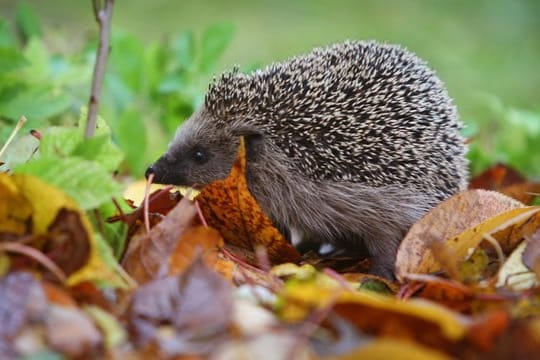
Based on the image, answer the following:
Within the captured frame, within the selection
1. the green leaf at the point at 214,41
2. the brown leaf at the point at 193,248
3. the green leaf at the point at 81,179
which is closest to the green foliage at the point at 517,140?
the green leaf at the point at 214,41

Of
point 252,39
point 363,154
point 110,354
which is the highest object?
point 252,39

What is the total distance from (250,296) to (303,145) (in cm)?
135

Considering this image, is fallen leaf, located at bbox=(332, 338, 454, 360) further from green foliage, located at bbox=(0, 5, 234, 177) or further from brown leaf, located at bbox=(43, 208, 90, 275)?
green foliage, located at bbox=(0, 5, 234, 177)

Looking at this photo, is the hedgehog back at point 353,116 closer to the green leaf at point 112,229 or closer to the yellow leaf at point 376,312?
the green leaf at point 112,229

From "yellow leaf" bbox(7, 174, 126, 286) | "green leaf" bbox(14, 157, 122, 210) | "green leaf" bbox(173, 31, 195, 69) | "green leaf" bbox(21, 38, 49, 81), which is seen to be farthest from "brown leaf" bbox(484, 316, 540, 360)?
"green leaf" bbox(173, 31, 195, 69)

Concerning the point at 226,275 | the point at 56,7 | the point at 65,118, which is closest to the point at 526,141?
the point at 65,118

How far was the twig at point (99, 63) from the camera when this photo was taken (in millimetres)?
2502

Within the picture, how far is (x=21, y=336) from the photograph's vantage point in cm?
182

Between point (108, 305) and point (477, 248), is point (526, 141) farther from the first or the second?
point (108, 305)

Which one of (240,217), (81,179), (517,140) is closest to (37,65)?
(240,217)

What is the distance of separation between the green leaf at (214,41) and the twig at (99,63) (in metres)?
2.30

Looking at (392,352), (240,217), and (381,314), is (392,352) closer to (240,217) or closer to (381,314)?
(381,314)

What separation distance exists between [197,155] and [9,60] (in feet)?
3.09

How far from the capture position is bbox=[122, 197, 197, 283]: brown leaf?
2.37 m
